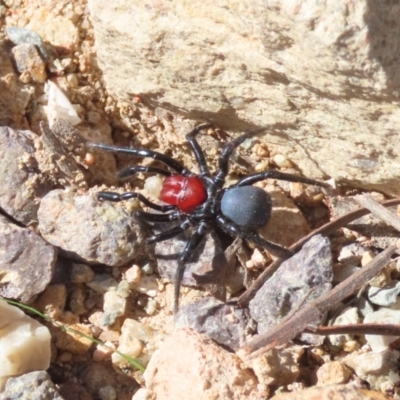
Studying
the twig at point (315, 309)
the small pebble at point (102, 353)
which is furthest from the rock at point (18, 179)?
the twig at point (315, 309)

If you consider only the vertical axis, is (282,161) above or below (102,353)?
above

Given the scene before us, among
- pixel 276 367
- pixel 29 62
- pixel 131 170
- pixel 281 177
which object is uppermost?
pixel 29 62

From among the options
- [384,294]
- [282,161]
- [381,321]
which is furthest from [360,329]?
[282,161]

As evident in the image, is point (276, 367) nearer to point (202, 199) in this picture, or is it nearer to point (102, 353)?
point (102, 353)

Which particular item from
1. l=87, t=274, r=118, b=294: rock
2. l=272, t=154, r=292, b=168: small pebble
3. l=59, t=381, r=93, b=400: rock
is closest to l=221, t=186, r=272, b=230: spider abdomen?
l=272, t=154, r=292, b=168: small pebble

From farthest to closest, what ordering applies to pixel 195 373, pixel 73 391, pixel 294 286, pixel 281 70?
pixel 294 286 → pixel 73 391 → pixel 281 70 → pixel 195 373

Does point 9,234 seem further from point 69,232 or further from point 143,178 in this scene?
point 143,178
